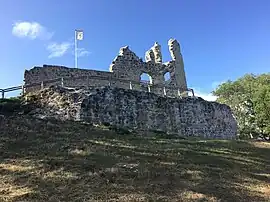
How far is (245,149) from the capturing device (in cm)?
1745

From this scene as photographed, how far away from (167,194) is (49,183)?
3.18 m

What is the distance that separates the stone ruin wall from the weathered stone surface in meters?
1.59

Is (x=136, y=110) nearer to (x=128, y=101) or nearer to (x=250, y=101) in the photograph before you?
(x=128, y=101)

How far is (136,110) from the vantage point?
21.4 meters

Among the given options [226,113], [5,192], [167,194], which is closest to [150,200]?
[167,194]

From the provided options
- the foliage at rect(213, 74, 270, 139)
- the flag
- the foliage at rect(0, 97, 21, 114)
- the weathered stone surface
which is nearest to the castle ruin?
the weathered stone surface

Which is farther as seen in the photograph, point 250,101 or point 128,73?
point 250,101

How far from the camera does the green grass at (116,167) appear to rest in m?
10.0

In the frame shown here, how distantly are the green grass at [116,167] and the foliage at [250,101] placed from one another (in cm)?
1793

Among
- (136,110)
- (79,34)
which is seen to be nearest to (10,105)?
(136,110)

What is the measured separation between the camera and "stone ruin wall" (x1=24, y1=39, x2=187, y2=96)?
77.7 feet

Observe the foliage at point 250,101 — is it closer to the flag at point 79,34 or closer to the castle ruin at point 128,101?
the castle ruin at point 128,101

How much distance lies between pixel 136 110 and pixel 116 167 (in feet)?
31.5

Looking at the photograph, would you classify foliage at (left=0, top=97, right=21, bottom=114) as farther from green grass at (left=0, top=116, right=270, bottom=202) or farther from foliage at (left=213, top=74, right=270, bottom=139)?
foliage at (left=213, top=74, right=270, bottom=139)
